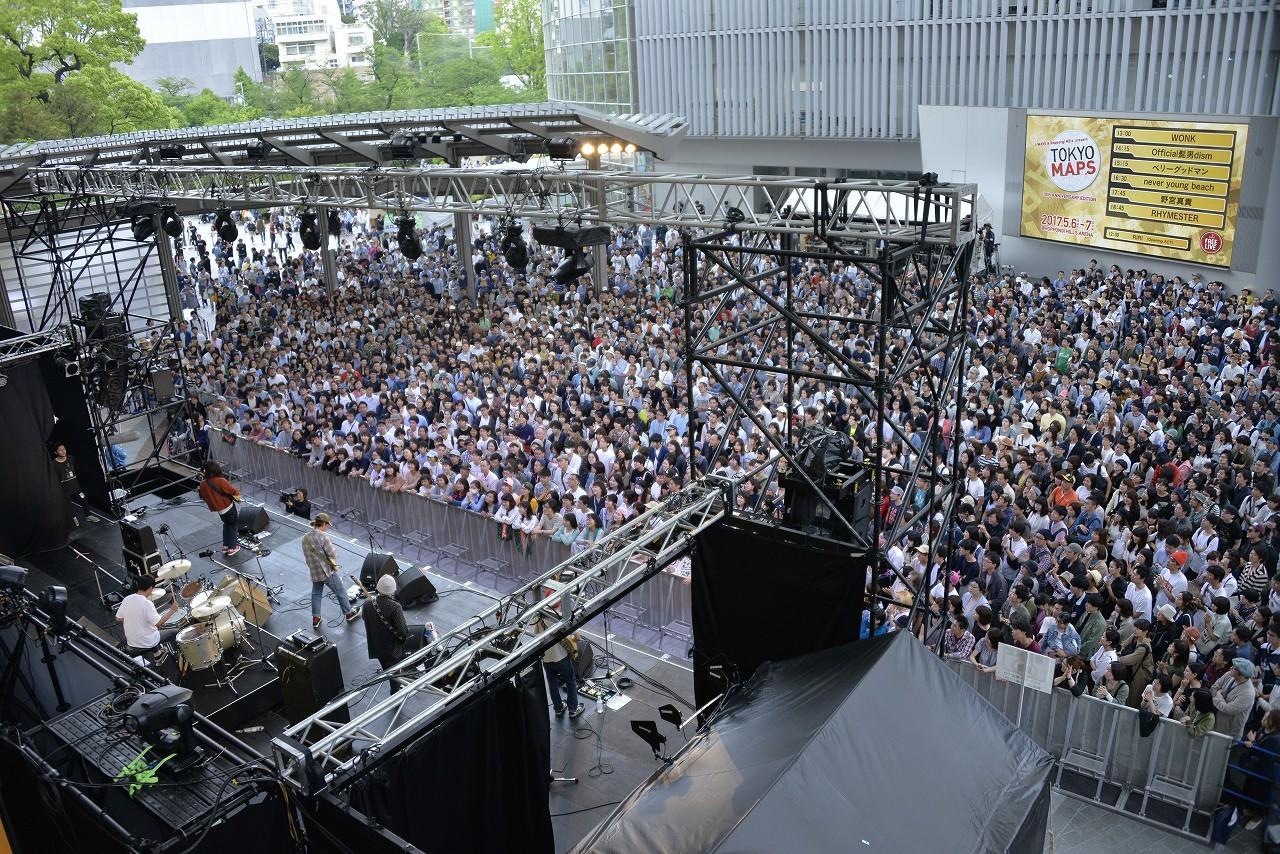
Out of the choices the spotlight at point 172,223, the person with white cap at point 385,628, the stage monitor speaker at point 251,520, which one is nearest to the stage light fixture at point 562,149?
the spotlight at point 172,223

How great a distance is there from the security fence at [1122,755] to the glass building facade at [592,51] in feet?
89.6

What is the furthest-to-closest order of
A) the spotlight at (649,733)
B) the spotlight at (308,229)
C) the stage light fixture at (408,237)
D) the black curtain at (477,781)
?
1. the spotlight at (308,229)
2. the stage light fixture at (408,237)
3. the spotlight at (649,733)
4. the black curtain at (477,781)

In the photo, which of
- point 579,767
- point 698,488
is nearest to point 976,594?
point 698,488

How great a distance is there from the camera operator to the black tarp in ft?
28.3

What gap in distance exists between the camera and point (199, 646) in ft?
31.0

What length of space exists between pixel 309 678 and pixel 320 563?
1.71 m

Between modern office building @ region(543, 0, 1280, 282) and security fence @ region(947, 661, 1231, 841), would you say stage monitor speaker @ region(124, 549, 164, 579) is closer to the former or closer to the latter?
security fence @ region(947, 661, 1231, 841)

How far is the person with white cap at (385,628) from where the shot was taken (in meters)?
9.37

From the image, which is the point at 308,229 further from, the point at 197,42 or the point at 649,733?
the point at 197,42

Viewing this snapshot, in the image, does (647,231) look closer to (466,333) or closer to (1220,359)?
(466,333)

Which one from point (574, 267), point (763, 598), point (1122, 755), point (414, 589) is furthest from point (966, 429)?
point (414, 589)

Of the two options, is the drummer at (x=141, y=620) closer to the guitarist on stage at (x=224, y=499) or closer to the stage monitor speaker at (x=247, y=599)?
the stage monitor speaker at (x=247, y=599)

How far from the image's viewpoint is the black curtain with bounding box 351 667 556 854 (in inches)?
234

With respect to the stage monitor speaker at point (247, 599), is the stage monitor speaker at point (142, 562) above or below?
below
